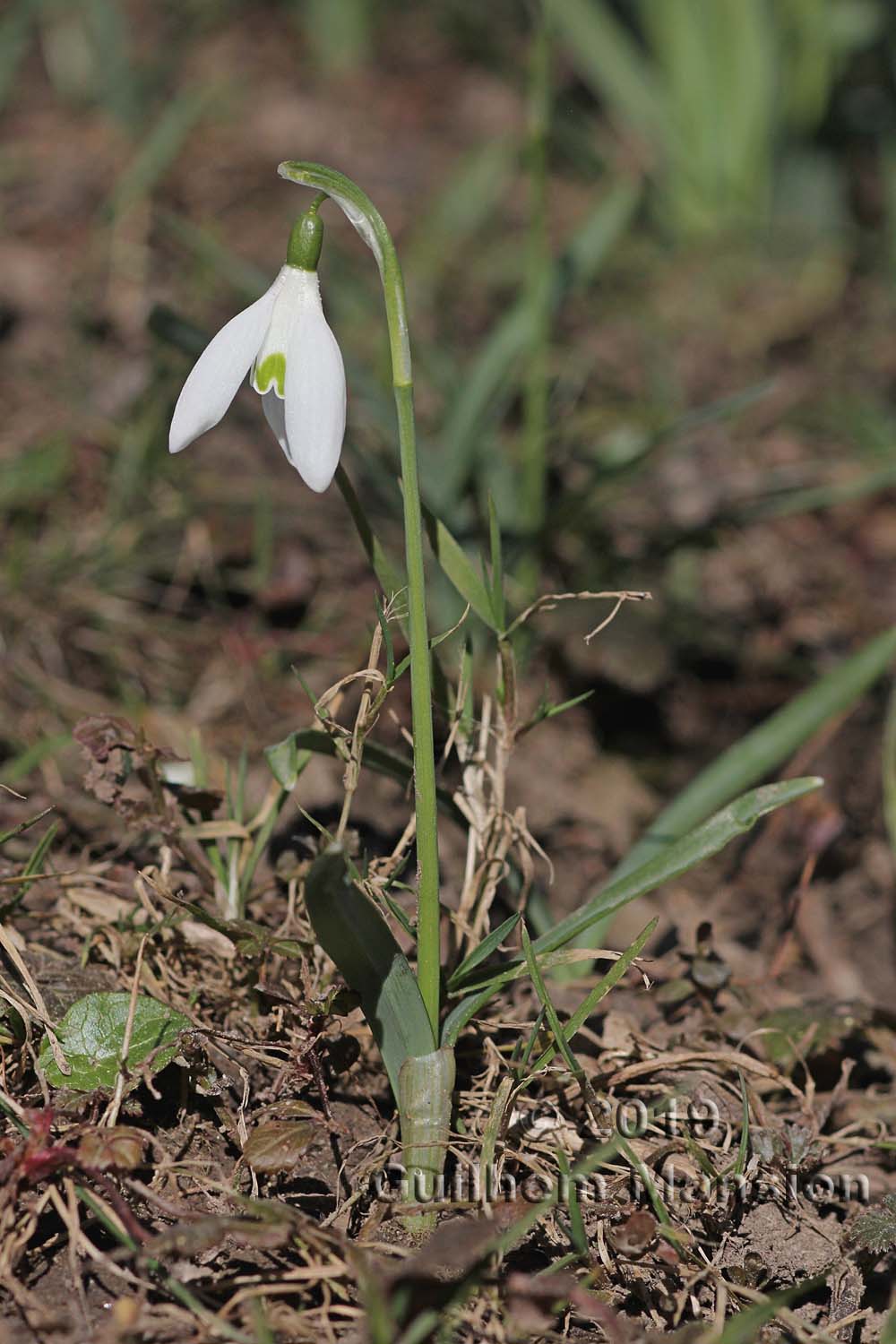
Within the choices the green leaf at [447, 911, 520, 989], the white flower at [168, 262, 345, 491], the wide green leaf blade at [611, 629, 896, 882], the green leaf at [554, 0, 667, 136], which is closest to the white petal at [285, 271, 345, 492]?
the white flower at [168, 262, 345, 491]

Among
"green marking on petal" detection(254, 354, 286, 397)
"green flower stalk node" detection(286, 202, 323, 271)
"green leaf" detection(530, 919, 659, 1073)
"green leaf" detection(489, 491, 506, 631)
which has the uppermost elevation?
"green flower stalk node" detection(286, 202, 323, 271)

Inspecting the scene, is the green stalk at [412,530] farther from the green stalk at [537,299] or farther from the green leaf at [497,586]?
the green stalk at [537,299]

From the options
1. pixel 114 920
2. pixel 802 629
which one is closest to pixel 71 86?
pixel 802 629

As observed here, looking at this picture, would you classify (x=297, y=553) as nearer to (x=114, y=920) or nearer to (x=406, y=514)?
(x=114, y=920)

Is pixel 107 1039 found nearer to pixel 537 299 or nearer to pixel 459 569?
pixel 459 569

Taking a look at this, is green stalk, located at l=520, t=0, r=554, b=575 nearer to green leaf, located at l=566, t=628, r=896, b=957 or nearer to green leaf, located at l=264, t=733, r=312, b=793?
green leaf, located at l=566, t=628, r=896, b=957

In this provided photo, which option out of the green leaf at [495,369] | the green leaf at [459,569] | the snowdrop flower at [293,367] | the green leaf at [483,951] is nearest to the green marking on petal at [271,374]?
the snowdrop flower at [293,367]

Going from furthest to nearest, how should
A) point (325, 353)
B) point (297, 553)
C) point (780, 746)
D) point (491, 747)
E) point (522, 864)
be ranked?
1. point (297, 553)
2. point (491, 747)
3. point (780, 746)
4. point (522, 864)
5. point (325, 353)
